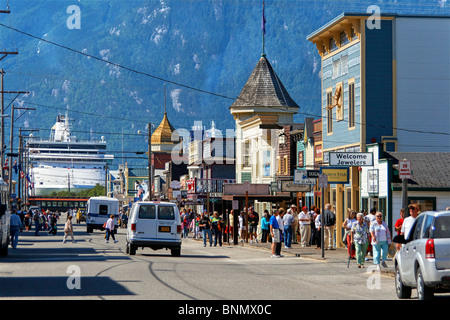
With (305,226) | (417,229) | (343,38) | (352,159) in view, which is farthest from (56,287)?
(343,38)

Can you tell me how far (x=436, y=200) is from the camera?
33.2 metres

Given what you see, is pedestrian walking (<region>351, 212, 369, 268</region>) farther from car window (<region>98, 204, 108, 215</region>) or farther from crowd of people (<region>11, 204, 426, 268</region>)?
car window (<region>98, 204, 108, 215</region>)

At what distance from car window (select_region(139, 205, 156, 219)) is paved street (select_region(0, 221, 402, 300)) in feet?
6.52

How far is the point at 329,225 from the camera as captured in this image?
115ft

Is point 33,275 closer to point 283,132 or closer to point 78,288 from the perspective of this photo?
point 78,288

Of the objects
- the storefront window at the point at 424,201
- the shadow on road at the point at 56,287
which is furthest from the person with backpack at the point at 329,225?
the shadow on road at the point at 56,287

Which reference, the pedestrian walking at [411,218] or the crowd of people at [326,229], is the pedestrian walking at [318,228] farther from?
the pedestrian walking at [411,218]

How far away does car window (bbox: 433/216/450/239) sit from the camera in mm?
15828

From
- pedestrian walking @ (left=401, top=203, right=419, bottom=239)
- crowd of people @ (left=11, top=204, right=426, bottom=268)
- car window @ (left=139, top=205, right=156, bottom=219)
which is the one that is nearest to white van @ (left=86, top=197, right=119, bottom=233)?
crowd of people @ (left=11, top=204, right=426, bottom=268)

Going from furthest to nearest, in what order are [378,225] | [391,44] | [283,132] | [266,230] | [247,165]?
[247,165], [283,132], [266,230], [391,44], [378,225]

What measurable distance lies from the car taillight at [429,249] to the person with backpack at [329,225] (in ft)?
62.6

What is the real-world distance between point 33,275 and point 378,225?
921 cm

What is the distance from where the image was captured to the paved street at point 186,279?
17.5 metres
